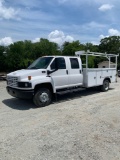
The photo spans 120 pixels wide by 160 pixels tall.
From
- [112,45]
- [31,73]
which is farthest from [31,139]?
[112,45]

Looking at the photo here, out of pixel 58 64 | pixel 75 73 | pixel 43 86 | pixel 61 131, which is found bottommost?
pixel 61 131

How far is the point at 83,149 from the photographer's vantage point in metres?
4.35

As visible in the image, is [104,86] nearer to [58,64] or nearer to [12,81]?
[58,64]

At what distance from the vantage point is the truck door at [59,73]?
343 inches

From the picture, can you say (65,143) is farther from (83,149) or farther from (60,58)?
(60,58)

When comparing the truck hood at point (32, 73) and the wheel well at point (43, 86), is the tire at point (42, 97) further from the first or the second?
the truck hood at point (32, 73)

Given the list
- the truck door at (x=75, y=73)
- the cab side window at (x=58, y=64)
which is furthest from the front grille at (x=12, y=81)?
the truck door at (x=75, y=73)

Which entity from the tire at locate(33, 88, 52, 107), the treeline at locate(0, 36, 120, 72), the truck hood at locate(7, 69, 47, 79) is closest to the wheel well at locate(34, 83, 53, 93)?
the tire at locate(33, 88, 52, 107)

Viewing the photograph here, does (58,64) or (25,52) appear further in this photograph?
(25,52)

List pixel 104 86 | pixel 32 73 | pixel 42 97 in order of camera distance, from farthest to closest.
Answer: pixel 104 86
pixel 42 97
pixel 32 73

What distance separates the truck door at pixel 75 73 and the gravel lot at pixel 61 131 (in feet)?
4.98

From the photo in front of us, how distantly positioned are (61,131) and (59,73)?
3.86 metres

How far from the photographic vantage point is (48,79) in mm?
8359

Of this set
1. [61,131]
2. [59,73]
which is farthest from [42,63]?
[61,131]
